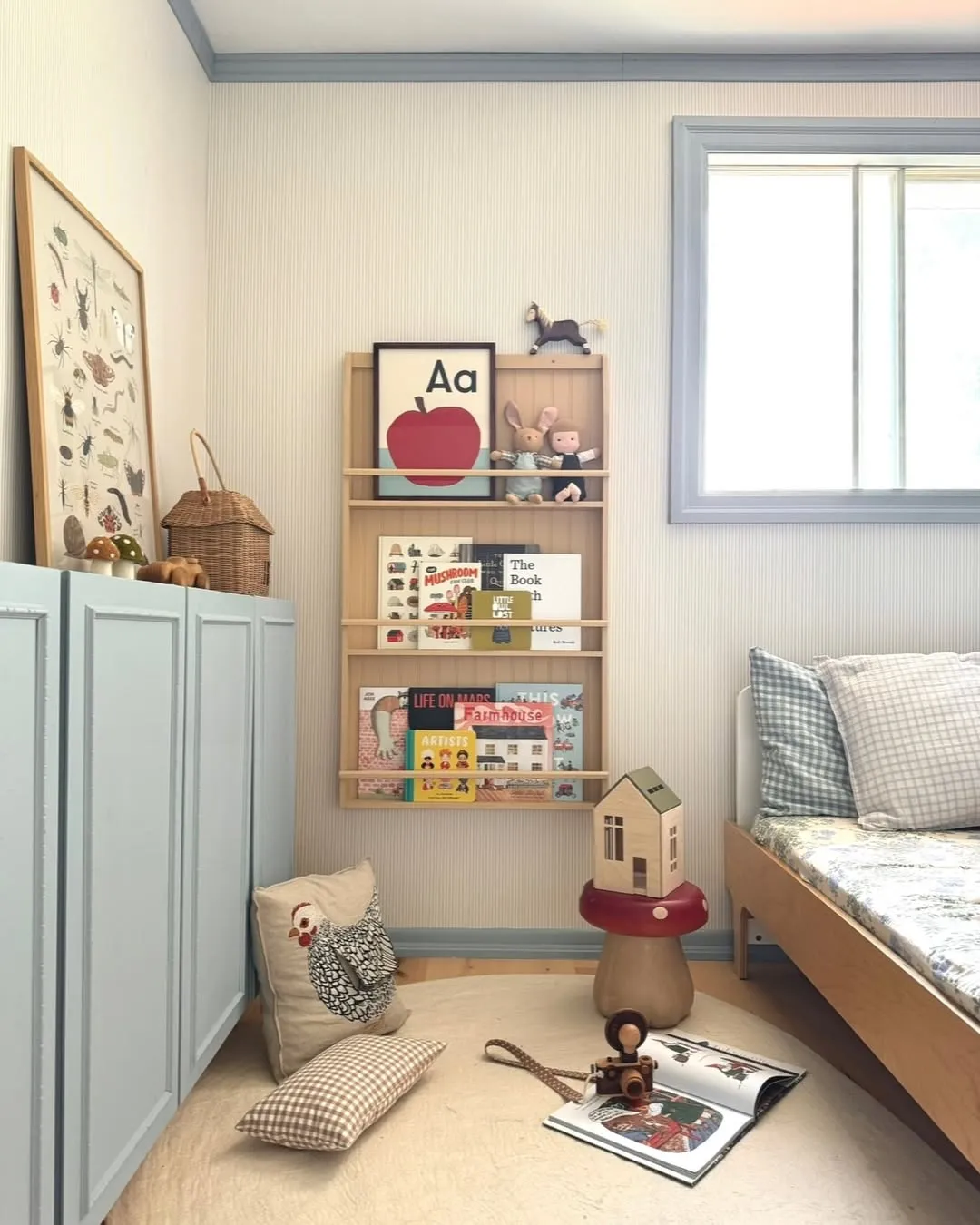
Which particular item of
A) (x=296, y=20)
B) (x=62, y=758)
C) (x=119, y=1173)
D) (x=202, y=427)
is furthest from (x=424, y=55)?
(x=119, y=1173)

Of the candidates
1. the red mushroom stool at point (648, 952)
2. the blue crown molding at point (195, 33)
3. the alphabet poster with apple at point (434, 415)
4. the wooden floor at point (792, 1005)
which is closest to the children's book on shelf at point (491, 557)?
the alphabet poster with apple at point (434, 415)

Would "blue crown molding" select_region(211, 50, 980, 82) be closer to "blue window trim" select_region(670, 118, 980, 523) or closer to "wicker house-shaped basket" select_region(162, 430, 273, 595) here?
"blue window trim" select_region(670, 118, 980, 523)

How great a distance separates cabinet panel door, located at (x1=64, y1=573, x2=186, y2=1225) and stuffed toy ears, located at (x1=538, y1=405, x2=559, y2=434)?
133 centimetres

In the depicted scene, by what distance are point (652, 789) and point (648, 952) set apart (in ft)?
1.17

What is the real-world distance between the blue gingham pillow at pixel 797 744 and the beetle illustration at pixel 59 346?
5.79 ft

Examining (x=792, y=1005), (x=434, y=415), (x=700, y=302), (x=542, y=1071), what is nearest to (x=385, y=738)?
(x=434, y=415)

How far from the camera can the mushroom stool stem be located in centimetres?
218

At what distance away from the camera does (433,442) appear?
271 centimetres

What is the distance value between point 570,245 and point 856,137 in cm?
84

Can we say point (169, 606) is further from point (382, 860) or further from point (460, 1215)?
point (382, 860)

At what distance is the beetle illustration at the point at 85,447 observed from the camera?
1.81 metres

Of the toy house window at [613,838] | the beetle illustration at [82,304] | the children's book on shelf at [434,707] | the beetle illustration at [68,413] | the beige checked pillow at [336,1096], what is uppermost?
the beetle illustration at [82,304]

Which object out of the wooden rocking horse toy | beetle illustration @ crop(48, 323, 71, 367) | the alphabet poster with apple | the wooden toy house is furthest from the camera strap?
the wooden rocking horse toy

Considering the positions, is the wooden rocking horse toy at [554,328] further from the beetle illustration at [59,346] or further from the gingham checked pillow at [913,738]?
the beetle illustration at [59,346]
